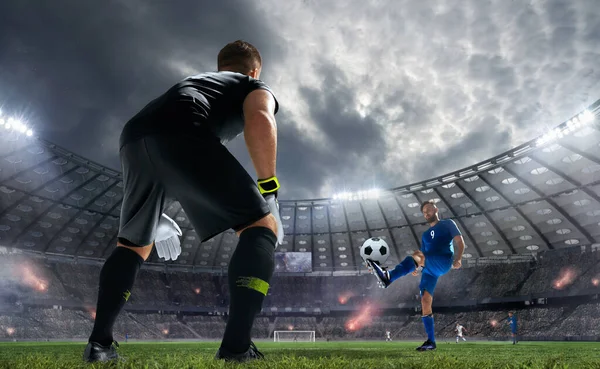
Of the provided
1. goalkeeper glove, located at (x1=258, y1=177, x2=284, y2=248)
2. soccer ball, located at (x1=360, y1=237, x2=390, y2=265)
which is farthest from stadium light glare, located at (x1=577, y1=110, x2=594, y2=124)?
goalkeeper glove, located at (x1=258, y1=177, x2=284, y2=248)

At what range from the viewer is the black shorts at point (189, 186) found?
2148mm

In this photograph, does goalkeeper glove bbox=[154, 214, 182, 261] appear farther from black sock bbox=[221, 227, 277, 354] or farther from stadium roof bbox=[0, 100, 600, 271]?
stadium roof bbox=[0, 100, 600, 271]

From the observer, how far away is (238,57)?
9.55 feet

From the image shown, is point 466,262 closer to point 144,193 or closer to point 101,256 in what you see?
point 101,256

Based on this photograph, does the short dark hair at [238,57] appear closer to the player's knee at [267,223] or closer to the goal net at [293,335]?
the player's knee at [267,223]

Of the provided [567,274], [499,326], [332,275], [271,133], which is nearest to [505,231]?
[567,274]

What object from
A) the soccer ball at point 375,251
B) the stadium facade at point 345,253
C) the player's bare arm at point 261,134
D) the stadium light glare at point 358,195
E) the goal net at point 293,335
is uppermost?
the stadium light glare at point 358,195

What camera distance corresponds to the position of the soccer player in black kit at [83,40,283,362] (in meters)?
2.09

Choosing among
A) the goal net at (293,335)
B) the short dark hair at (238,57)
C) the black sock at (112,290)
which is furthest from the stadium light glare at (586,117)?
the goal net at (293,335)

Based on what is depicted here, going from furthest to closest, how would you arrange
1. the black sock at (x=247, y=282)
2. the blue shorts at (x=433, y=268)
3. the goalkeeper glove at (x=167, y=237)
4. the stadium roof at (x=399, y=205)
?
the stadium roof at (x=399, y=205), the blue shorts at (x=433, y=268), the goalkeeper glove at (x=167, y=237), the black sock at (x=247, y=282)

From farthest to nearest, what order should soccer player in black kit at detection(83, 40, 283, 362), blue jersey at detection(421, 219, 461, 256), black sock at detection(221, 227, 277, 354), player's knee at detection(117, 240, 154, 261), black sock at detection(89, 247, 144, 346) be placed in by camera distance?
blue jersey at detection(421, 219, 461, 256), player's knee at detection(117, 240, 154, 261), black sock at detection(89, 247, 144, 346), soccer player in black kit at detection(83, 40, 283, 362), black sock at detection(221, 227, 277, 354)

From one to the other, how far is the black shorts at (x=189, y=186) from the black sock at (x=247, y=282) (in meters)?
0.11

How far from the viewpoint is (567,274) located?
1315 inches

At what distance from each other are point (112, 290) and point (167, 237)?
1.85 ft
